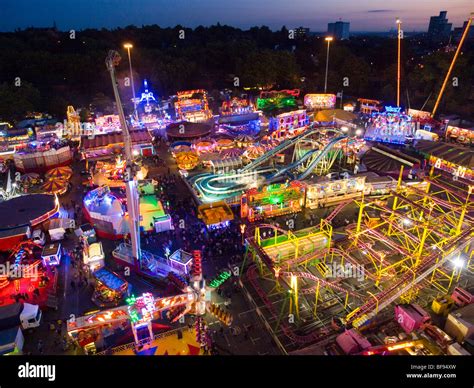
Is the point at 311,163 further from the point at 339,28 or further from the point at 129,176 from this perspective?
Result: the point at 339,28

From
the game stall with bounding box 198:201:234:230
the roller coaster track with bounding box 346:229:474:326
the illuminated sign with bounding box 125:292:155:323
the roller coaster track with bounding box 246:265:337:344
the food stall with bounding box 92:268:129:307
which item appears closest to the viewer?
the illuminated sign with bounding box 125:292:155:323

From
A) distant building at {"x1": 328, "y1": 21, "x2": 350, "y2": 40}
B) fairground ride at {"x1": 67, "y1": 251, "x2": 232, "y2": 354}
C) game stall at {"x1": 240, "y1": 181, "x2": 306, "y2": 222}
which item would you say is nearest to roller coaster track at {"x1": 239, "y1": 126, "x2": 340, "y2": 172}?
game stall at {"x1": 240, "y1": 181, "x2": 306, "y2": 222}

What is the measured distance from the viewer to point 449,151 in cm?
3962

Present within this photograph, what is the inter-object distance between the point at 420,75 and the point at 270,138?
34153 mm

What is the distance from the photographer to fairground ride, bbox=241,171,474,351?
66.0ft

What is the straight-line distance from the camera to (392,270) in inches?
950

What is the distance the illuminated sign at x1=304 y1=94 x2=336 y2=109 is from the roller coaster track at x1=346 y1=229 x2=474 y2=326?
4157 cm

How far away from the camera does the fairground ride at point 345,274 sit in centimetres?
2011

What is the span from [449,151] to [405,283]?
25368 millimetres

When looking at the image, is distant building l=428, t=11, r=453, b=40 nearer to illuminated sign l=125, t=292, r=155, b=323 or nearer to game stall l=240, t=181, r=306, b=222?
game stall l=240, t=181, r=306, b=222

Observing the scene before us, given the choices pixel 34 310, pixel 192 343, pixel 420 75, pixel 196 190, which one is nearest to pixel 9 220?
pixel 34 310

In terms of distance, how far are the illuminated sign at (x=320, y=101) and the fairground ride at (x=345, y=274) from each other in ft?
122

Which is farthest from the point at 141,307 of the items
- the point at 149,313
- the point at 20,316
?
the point at 20,316

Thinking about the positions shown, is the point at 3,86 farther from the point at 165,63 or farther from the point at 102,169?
the point at 165,63
